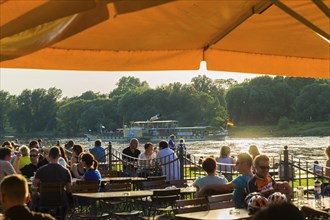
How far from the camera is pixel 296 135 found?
95.4 meters

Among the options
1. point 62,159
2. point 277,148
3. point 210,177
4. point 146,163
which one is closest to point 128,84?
point 277,148

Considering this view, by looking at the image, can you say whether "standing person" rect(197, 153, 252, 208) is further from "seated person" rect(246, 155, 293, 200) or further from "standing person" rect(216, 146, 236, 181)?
"standing person" rect(216, 146, 236, 181)

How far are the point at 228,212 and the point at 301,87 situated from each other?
345 ft

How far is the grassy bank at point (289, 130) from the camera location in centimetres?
9588

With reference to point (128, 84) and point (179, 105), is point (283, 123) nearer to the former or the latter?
point (179, 105)

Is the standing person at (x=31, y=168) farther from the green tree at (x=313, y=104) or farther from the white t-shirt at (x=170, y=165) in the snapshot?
the green tree at (x=313, y=104)

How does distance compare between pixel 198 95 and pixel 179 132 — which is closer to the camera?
pixel 179 132

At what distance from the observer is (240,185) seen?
5.88m

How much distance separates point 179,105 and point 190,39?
112135 millimetres

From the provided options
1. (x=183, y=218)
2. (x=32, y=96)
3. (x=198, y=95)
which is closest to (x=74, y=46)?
(x=183, y=218)

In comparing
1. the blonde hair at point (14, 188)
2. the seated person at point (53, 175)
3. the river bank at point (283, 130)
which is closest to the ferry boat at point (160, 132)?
the river bank at point (283, 130)

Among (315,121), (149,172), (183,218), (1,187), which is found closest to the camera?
(1,187)

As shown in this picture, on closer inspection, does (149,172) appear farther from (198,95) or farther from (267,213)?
(198,95)

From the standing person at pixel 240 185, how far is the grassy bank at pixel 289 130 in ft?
295
